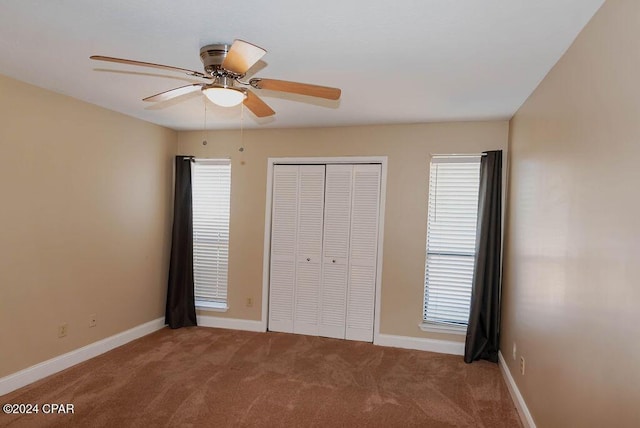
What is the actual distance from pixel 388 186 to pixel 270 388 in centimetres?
235

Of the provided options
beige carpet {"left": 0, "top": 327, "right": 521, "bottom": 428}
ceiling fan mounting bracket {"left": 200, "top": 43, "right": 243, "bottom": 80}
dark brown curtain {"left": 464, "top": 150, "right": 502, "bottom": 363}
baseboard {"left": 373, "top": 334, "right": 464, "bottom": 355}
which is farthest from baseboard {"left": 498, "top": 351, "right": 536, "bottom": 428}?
ceiling fan mounting bracket {"left": 200, "top": 43, "right": 243, "bottom": 80}

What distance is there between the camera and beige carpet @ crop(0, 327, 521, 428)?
276 centimetres

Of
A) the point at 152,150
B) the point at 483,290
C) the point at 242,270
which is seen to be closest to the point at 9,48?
the point at 152,150

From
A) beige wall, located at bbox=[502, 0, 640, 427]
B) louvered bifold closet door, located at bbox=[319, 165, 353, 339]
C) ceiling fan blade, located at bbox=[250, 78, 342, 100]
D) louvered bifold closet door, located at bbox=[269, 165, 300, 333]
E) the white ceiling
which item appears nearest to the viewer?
beige wall, located at bbox=[502, 0, 640, 427]

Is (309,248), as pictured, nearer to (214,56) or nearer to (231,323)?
(231,323)

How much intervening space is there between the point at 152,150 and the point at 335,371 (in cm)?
317

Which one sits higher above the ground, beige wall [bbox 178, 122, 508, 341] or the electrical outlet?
beige wall [bbox 178, 122, 508, 341]

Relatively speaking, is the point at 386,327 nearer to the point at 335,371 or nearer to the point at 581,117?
the point at 335,371

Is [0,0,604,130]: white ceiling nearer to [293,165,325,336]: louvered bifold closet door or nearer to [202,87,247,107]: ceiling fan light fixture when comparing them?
[202,87,247,107]: ceiling fan light fixture

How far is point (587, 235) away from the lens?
1785 millimetres

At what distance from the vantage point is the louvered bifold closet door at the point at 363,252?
4336 millimetres

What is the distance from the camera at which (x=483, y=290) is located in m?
3.82

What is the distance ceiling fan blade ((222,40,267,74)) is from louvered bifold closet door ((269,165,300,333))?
105 inches

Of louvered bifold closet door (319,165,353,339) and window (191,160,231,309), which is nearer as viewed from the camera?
louvered bifold closet door (319,165,353,339)
